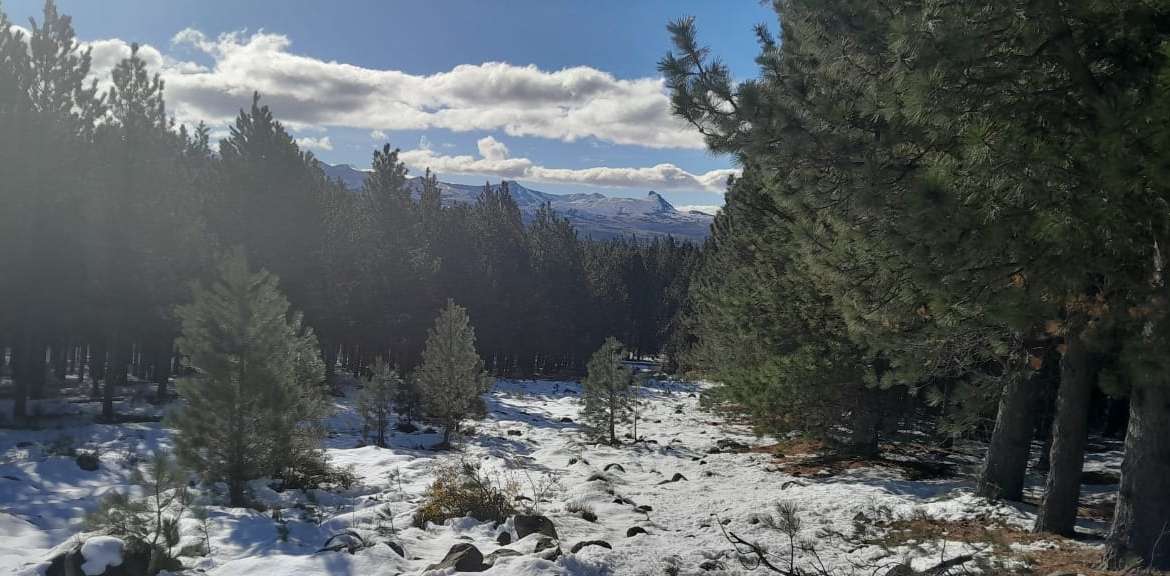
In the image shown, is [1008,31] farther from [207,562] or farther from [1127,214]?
[207,562]

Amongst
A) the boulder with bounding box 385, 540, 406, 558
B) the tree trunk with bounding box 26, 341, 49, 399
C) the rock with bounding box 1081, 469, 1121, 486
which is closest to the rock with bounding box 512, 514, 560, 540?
the boulder with bounding box 385, 540, 406, 558

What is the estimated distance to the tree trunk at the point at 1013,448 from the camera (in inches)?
348

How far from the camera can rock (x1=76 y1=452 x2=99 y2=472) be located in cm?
1387

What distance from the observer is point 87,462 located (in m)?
14.0

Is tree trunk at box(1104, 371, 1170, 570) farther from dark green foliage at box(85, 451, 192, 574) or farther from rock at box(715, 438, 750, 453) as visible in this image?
rock at box(715, 438, 750, 453)

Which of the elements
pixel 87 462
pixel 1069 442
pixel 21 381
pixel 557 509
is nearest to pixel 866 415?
pixel 1069 442

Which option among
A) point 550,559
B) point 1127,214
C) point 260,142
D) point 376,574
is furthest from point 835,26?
point 260,142

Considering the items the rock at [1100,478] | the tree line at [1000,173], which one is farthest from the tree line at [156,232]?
the rock at [1100,478]

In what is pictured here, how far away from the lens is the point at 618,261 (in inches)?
2675

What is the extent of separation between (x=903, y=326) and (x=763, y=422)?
562 cm

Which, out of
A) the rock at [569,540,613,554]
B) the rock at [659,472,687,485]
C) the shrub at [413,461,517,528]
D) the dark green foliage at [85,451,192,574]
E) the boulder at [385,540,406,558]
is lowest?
the rock at [659,472,687,485]

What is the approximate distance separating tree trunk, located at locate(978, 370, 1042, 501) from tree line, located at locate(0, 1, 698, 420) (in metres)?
13.4

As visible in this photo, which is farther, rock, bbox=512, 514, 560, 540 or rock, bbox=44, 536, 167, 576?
rock, bbox=512, 514, 560, 540

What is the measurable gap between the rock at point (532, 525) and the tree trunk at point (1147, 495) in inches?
229
